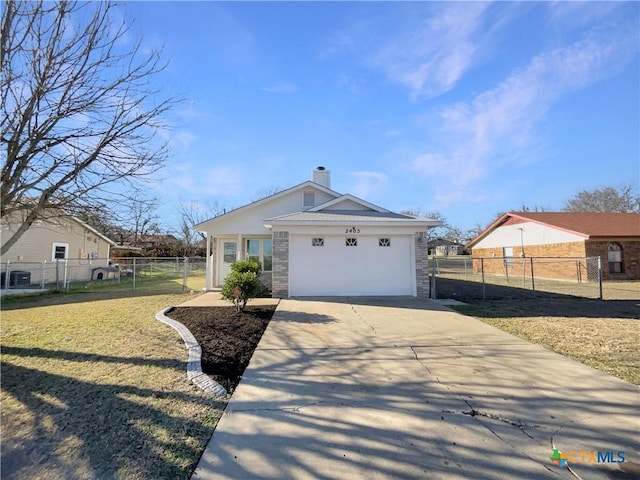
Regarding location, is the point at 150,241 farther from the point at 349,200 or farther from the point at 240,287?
the point at 240,287

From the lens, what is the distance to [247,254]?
46.6 feet

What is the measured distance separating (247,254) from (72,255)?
14.2 meters

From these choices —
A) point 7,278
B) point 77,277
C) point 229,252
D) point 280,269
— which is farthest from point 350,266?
point 77,277

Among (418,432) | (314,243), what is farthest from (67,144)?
(314,243)

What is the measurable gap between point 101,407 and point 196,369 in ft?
3.83

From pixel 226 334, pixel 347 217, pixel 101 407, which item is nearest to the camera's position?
pixel 101 407

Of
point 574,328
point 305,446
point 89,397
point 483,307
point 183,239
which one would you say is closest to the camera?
point 305,446

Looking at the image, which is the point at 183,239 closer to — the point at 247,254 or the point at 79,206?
the point at 247,254

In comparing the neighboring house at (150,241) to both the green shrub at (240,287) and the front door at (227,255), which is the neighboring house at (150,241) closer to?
the front door at (227,255)

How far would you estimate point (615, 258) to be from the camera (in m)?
18.9

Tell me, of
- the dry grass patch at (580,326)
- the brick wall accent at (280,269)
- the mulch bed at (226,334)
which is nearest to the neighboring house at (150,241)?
the brick wall accent at (280,269)

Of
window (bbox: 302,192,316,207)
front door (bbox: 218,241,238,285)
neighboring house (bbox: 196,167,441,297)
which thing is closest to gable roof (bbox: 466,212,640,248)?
neighboring house (bbox: 196,167,441,297)

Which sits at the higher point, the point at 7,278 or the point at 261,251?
the point at 261,251

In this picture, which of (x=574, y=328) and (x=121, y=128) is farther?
(x=574, y=328)
